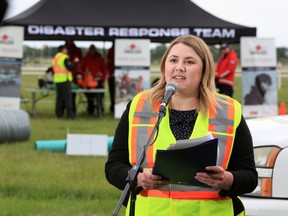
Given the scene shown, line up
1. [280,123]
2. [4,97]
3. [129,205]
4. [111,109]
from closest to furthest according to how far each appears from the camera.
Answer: [129,205] < [280,123] < [4,97] < [111,109]

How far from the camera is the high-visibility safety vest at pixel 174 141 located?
3379 mm

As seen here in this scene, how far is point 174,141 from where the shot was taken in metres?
3.45

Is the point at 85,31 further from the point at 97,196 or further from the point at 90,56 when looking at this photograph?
the point at 97,196

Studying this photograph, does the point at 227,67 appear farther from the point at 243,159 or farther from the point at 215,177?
the point at 215,177

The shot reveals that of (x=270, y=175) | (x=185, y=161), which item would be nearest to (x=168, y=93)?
(x=185, y=161)

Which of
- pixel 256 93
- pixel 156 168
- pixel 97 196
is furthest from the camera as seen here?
pixel 256 93

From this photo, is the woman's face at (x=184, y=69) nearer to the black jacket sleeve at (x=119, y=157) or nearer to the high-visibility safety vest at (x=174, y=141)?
the high-visibility safety vest at (x=174, y=141)

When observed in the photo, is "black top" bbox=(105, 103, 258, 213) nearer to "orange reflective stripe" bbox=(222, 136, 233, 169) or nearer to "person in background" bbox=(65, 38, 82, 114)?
"orange reflective stripe" bbox=(222, 136, 233, 169)

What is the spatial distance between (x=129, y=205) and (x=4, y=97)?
47.9 ft

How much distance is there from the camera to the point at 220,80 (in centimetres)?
1853

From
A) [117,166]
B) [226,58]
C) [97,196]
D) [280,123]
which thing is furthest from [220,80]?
[117,166]

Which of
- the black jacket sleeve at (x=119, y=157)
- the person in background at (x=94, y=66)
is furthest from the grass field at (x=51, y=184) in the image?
the person in background at (x=94, y=66)

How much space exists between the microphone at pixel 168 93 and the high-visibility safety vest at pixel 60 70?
14.5m

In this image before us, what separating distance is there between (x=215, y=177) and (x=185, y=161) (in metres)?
0.19
